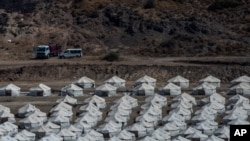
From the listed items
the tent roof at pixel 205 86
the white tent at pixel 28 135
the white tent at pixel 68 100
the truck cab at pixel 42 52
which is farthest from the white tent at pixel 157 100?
the truck cab at pixel 42 52

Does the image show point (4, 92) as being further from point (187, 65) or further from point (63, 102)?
point (187, 65)

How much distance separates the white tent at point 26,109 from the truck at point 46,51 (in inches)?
1000

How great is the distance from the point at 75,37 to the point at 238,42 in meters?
19.3

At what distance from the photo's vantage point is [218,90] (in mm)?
70875

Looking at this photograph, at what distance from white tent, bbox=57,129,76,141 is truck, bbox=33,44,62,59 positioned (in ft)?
112

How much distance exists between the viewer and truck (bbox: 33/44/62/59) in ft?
285

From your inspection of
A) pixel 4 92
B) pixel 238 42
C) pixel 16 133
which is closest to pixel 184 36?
pixel 238 42

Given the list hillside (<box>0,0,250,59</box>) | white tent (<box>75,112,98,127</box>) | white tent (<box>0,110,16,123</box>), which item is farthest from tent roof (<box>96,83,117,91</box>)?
hillside (<box>0,0,250,59</box>)

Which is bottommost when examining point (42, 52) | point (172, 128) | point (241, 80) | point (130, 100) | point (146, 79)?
point (172, 128)

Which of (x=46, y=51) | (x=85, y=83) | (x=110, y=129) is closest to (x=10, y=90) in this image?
(x=85, y=83)

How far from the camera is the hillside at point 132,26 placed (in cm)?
9062

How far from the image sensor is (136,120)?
189ft

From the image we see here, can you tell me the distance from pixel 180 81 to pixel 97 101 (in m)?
10.8

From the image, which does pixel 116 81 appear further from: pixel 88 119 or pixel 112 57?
pixel 88 119
